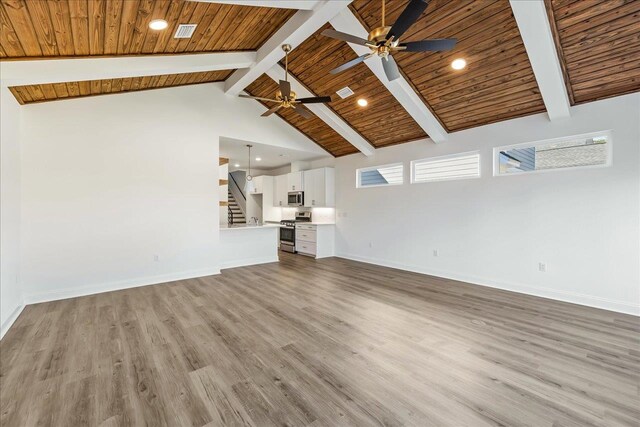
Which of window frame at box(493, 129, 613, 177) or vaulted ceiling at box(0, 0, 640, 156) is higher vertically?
vaulted ceiling at box(0, 0, 640, 156)

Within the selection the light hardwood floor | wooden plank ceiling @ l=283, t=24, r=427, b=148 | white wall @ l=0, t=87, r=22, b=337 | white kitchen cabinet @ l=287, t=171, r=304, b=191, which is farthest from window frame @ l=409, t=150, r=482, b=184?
white wall @ l=0, t=87, r=22, b=337

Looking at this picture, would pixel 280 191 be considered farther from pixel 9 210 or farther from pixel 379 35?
pixel 379 35

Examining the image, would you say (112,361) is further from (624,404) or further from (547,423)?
(624,404)

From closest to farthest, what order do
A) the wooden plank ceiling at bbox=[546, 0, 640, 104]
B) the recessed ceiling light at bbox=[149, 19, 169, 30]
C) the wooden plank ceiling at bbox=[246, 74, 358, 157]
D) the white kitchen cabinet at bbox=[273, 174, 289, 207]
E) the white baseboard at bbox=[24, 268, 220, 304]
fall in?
the wooden plank ceiling at bbox=[546, 0, 640, 104] < the recessed ceiling light at bbox=[149, 19, 169, 30] < the white baseboard at bbox=[24, 268, 220, 304] < the wooden plank ceiling at bbox=[246, 74, 358, 157] < the white kitchen cabinet at bbox=[273, 174, 289, 207]

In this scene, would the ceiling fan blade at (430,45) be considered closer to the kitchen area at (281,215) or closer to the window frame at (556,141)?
the window frame at (556,141)

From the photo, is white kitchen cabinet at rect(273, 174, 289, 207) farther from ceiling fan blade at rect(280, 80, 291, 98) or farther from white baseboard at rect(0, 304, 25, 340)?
white baseboard at rect(0, 304, 25, 340)

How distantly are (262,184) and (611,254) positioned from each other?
338 inches

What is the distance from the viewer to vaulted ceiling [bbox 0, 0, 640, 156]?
2746 millimetres

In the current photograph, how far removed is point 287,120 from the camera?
269 inches

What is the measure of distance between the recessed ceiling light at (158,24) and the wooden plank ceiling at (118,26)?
5cm

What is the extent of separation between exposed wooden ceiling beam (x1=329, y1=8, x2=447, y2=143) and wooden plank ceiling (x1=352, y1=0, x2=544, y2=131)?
0.37ft

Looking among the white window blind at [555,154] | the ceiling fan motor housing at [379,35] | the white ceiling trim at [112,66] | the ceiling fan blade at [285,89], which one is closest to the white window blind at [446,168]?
the white window blind at [555,154]

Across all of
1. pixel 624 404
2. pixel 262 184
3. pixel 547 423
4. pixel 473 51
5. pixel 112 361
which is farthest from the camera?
pixel 262 184

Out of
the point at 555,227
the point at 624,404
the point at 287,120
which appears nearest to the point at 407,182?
the point at 555,227
